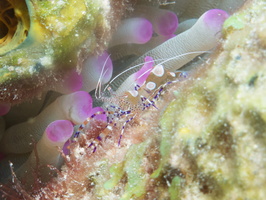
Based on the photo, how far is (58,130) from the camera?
7.39 ft

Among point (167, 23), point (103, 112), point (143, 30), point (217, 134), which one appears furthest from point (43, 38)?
point (217, 134)

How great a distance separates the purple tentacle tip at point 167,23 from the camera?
2621 mm

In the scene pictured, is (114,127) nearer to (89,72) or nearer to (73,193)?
(73,193)

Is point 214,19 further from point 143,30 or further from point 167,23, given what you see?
point 143,30

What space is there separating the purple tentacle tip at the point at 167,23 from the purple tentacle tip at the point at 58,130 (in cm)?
143

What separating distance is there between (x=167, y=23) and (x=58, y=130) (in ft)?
5.24

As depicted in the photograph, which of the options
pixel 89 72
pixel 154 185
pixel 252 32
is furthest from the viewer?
pixel 89 72

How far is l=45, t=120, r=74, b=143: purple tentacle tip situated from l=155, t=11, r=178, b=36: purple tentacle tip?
1433 millimetres

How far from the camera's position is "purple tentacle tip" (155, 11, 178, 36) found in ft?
8.60

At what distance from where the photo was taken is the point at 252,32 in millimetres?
1189

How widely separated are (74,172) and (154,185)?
77 cm

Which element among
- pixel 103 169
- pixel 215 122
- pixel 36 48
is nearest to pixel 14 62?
pixel 36 48

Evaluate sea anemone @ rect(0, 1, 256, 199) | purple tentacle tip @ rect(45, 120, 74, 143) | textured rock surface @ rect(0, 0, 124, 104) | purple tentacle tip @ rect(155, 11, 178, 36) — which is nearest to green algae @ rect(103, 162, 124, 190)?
sea anemone @ rect(0, 1, 256, 199)

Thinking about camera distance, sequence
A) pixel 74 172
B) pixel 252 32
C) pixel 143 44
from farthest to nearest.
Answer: pixel 143 44 → pixel 74 172 → pixel 252 32
